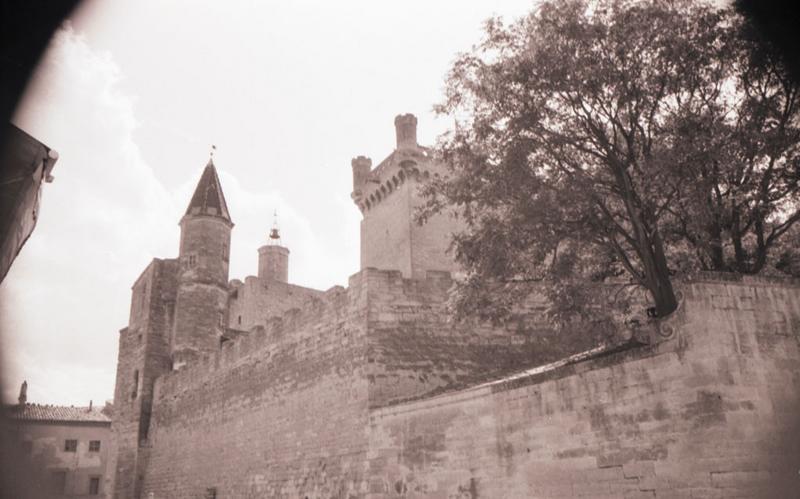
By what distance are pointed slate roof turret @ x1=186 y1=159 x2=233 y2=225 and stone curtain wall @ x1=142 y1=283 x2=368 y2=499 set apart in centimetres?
721

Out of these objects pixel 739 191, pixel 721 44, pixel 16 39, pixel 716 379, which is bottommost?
pixel 716 379

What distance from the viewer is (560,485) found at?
8.73m

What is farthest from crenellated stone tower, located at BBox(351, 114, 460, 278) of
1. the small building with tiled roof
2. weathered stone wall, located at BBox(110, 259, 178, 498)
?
the small building with tiled roof

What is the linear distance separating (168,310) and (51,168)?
21.6 meters

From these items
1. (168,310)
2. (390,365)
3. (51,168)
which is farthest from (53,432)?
(51,168)

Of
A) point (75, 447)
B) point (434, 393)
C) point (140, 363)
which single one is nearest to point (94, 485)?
point (75, 447)

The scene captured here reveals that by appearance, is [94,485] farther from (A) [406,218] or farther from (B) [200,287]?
(A) [406,218]

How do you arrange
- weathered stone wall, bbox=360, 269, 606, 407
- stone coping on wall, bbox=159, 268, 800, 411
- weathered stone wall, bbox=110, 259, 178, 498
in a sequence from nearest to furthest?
stone coping on wall, bbox=159, 268, 800, 411 < weathered stone wall, bbox=360, 269, 606, 407 < weathered stone wall, bbox=110, 259, 178, 498

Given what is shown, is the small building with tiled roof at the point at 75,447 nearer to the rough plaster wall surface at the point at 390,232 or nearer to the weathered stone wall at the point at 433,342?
the rough plaster wall surface at the point at 390,232

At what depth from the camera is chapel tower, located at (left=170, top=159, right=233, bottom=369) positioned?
976 inches

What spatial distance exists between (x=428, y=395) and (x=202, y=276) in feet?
54.1

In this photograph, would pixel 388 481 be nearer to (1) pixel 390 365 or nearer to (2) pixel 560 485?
(1) pixel 390 365

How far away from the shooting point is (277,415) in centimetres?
1580

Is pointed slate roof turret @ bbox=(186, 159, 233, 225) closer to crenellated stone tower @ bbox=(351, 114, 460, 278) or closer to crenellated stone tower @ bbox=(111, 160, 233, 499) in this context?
crenellated stone tower @ bbox=(111, 160, 233, 499)
